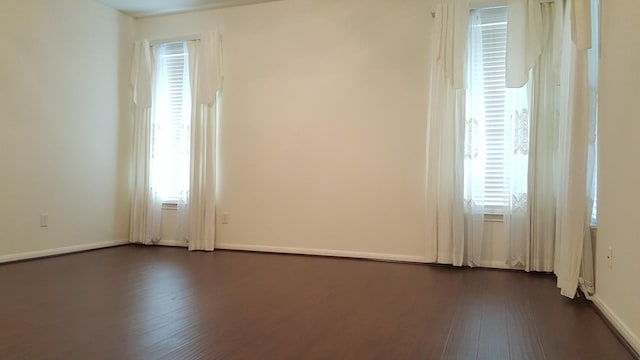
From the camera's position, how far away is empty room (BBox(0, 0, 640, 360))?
94.1 inches

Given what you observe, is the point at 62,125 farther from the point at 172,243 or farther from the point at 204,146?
the point at 172,243

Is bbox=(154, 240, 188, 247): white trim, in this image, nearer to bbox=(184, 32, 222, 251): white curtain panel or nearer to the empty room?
the empty room

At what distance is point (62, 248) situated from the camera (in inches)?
189

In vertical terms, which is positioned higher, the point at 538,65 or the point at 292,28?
the point at 292,28

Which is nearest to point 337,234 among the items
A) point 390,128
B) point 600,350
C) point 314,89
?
point 390,128

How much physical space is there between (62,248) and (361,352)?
410 cm

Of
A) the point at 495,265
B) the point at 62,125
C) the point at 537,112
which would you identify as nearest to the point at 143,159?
the point at 62,125

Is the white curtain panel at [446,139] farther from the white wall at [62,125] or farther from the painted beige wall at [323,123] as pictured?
the white wall at [62,125]

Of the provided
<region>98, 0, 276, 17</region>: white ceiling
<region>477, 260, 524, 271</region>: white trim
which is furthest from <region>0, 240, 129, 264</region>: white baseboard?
<region>477, 260, 524, 271</region>: white trim

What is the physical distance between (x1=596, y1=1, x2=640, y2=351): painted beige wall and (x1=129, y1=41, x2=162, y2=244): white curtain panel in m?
4.78

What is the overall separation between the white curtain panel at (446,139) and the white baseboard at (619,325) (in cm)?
151

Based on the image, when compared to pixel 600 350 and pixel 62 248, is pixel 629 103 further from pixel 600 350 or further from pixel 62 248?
pixel 62 248

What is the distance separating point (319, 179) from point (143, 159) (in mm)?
2372

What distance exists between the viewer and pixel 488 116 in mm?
4402
